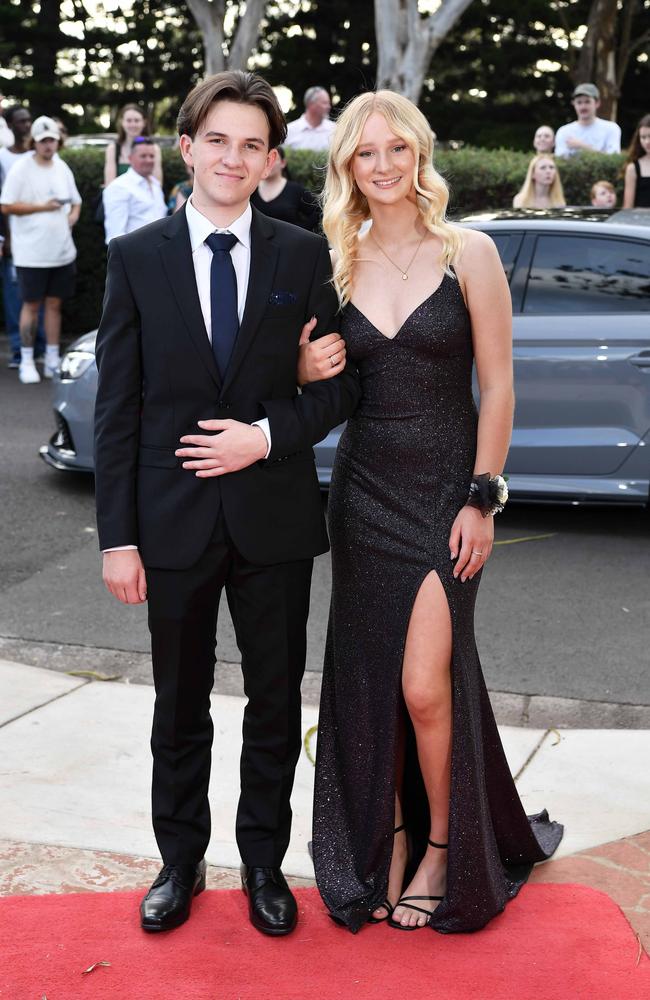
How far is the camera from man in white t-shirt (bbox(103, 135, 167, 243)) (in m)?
10.5

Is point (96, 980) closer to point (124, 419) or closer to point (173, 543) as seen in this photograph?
point (173, 543)

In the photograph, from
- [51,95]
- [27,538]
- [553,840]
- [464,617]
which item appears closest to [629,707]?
[553,840]

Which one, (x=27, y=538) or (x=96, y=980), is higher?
(x=96, y=980)

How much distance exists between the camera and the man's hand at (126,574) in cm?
306

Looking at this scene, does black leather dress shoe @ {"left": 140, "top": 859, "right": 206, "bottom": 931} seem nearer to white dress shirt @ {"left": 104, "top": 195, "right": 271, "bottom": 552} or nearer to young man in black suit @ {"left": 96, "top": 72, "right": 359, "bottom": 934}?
young man in black suit @ {"left": 96, "top": 72, "right": 359, "bottom": 934}

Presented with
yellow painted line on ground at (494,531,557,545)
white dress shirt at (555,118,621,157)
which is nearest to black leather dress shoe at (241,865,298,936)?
yellow painted line on ground at (494,531,557,545)

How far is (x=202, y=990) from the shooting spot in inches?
116

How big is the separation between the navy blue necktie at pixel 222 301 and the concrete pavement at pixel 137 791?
151cm

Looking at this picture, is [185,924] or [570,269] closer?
[185,924]

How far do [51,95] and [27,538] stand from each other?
2811 cm

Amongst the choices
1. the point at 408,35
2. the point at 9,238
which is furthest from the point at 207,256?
the point at 408,35

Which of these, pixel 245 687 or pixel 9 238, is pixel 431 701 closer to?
pixel 245 687

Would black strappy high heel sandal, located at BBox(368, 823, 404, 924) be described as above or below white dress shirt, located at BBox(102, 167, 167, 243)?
below

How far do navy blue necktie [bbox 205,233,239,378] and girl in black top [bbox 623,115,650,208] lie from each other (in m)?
7.91
